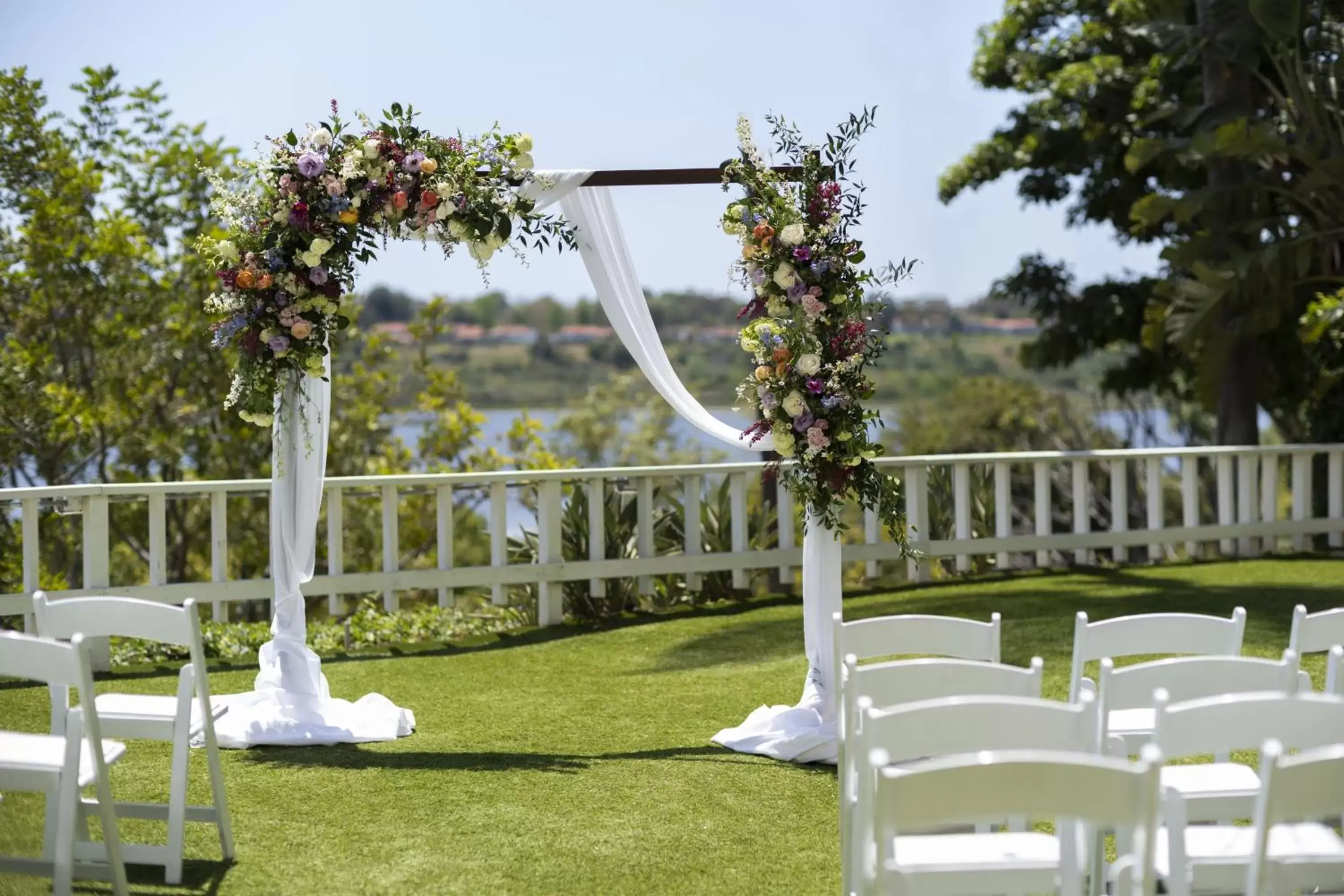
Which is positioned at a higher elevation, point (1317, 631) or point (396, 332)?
point (396, 332)

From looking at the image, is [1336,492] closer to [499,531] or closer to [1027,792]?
[499,531]

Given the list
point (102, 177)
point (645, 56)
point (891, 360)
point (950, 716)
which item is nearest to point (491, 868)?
point (950, 716)

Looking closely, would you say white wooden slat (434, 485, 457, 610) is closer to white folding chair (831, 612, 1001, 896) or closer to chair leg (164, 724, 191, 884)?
chair leg (164, 724, 191, 884)

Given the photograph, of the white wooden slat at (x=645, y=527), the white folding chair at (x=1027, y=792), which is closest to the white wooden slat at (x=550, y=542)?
the white wooden slat at (x=645, y=527)

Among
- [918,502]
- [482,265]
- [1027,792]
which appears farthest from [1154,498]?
[1027,792]

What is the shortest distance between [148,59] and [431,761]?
1445 inches

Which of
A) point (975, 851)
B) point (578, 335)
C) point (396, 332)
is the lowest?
point (975, 851)

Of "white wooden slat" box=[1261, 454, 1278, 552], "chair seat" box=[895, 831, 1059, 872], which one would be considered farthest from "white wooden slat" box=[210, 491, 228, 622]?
"white wooden slat" box=[1261, 454, 1278, 552]

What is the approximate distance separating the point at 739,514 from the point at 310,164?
4.29 m

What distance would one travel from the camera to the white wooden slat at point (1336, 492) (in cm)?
1120

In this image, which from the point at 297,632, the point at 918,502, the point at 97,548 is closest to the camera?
the point at 297,632

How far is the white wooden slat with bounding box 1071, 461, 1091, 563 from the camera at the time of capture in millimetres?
10258

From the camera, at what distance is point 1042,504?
10.2 meters

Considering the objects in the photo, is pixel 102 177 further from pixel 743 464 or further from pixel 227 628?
pixel 743 464
